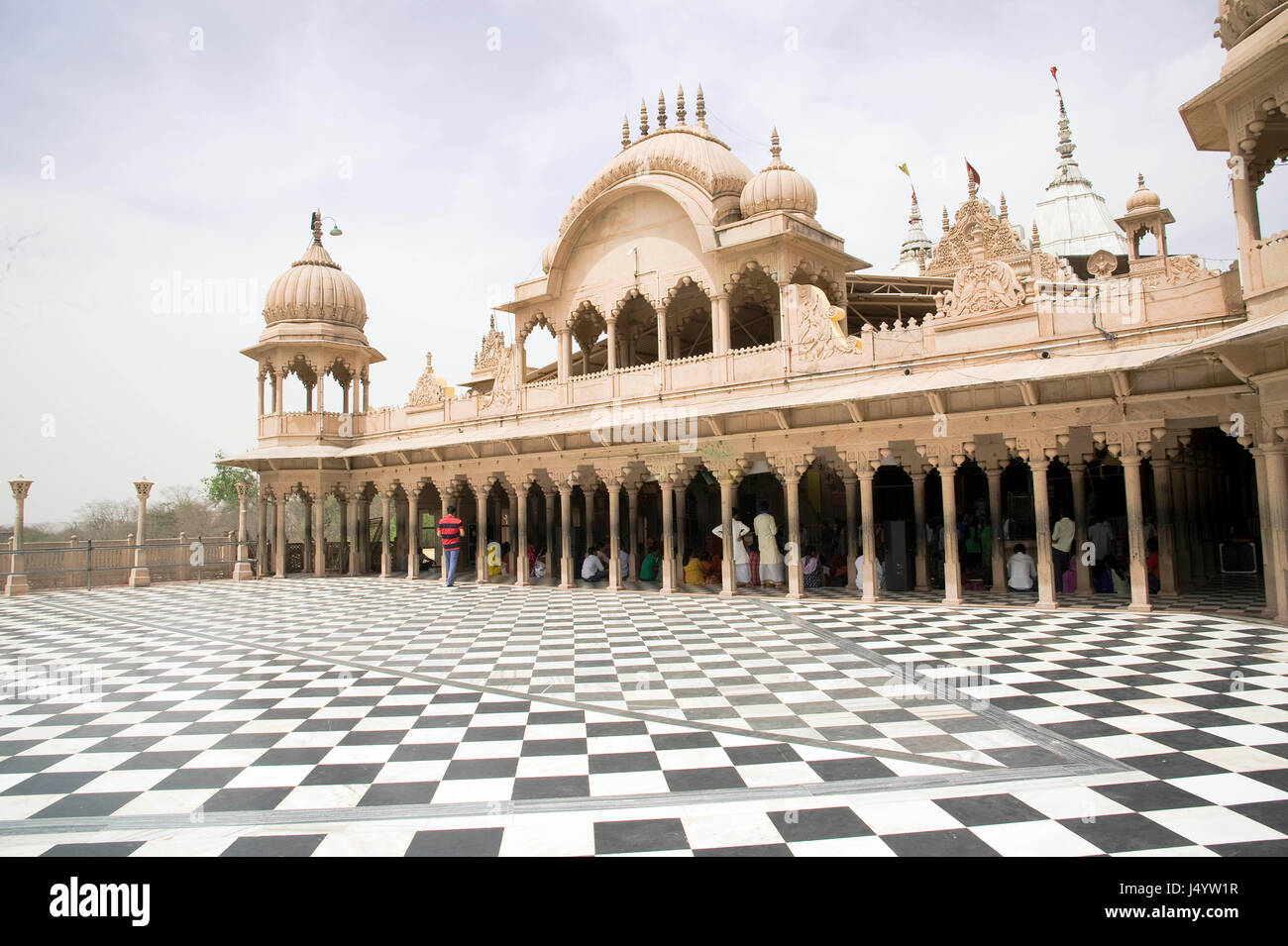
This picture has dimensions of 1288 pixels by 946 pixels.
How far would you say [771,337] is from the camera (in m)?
19.7

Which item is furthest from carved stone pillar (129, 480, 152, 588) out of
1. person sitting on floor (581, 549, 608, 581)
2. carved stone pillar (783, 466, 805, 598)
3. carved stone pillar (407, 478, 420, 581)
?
carved stone pillar (783, 466, 805, 598)

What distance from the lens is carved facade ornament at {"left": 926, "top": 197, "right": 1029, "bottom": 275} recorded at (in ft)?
63.1

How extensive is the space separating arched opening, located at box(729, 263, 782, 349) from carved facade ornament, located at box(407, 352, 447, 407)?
7350mm

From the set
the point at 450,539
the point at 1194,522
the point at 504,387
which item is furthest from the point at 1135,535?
the point at 504,387

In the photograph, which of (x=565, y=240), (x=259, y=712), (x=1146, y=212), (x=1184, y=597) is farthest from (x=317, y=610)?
(x=1146, y=212)

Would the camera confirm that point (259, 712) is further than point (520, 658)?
No

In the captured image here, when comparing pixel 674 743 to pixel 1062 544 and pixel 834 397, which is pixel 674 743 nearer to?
pixel 834 397

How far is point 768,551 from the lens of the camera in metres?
14.5

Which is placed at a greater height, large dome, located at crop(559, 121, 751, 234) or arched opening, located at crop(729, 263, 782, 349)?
large dome, located at crop(559, 121, 751, 234)

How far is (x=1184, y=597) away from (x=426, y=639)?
34.8 ft

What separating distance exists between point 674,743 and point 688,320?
1489cm

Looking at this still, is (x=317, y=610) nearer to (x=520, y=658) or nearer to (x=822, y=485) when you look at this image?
(x=520, y=658)

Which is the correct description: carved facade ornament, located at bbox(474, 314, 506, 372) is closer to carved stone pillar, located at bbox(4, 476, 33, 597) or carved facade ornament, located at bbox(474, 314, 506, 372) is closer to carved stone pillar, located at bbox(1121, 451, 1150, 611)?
carved stone pillar, located at bbox(4, 476, 33, 597)

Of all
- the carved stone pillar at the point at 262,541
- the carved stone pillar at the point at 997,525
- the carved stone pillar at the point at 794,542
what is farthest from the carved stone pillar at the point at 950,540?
the carved stone pillar at the point at 262,541
